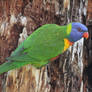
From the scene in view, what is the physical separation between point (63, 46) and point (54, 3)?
553 mm

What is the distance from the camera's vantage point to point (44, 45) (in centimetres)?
182

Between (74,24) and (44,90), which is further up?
(74,24)

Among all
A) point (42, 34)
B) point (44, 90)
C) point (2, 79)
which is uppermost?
point (42, 34)

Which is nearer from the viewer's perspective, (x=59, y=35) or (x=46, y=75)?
(x=59, y=35)

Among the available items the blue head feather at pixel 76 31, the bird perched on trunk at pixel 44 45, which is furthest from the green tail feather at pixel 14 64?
the blue head feather at pixel 76 31

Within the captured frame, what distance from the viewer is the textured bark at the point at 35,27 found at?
6.53ft

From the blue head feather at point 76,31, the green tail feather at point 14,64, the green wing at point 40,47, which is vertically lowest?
the green tail feather at point 14,64

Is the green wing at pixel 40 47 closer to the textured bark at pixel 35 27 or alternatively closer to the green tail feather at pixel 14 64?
the green tail feather at pixel 14 64

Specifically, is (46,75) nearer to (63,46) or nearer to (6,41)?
(63,46)

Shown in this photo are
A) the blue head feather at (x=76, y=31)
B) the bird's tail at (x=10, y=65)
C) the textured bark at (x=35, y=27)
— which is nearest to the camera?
the bird's tail at (x=10, y=65)

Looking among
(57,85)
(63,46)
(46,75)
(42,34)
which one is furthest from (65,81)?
(42,34)

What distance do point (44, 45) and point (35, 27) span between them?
360 millimetres

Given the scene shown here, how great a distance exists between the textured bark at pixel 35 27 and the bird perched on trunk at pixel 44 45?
172 mm

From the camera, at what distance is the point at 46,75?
200 cm
